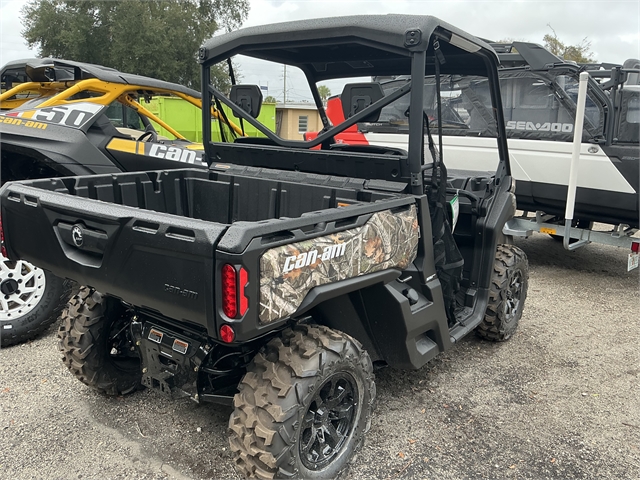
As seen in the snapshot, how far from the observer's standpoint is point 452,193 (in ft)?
12.1

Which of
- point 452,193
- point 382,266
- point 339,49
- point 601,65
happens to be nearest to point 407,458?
point 382,266

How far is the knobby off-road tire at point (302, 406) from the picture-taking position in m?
2.32

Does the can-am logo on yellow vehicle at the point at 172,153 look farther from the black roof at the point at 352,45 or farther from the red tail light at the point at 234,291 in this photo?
the red tail light at the point at 234,291

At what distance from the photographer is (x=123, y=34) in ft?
86.0

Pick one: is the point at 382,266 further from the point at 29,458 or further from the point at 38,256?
the point at 29,458

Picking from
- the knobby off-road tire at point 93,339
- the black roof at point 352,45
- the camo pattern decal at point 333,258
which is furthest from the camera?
the knobby off-road tire at point 93,339

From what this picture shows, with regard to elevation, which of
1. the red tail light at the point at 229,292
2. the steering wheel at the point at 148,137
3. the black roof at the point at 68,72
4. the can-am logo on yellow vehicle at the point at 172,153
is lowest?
the red tail light at the point at 229,292

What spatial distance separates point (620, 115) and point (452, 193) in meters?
3.11

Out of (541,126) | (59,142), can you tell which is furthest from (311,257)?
(541,126)

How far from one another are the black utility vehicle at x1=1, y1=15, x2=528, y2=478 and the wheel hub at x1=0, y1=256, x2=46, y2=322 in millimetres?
1040

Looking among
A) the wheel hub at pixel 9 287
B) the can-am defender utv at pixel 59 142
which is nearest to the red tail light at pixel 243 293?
the can-am defender utv at pixel 59 142

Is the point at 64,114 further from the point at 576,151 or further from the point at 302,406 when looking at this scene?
the point at 576,151

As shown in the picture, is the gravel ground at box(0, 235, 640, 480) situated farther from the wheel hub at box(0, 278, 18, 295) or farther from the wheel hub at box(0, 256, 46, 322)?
the wheel hub at box(0, 278, 18, 295)

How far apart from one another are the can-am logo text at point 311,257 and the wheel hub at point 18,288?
2599mm
